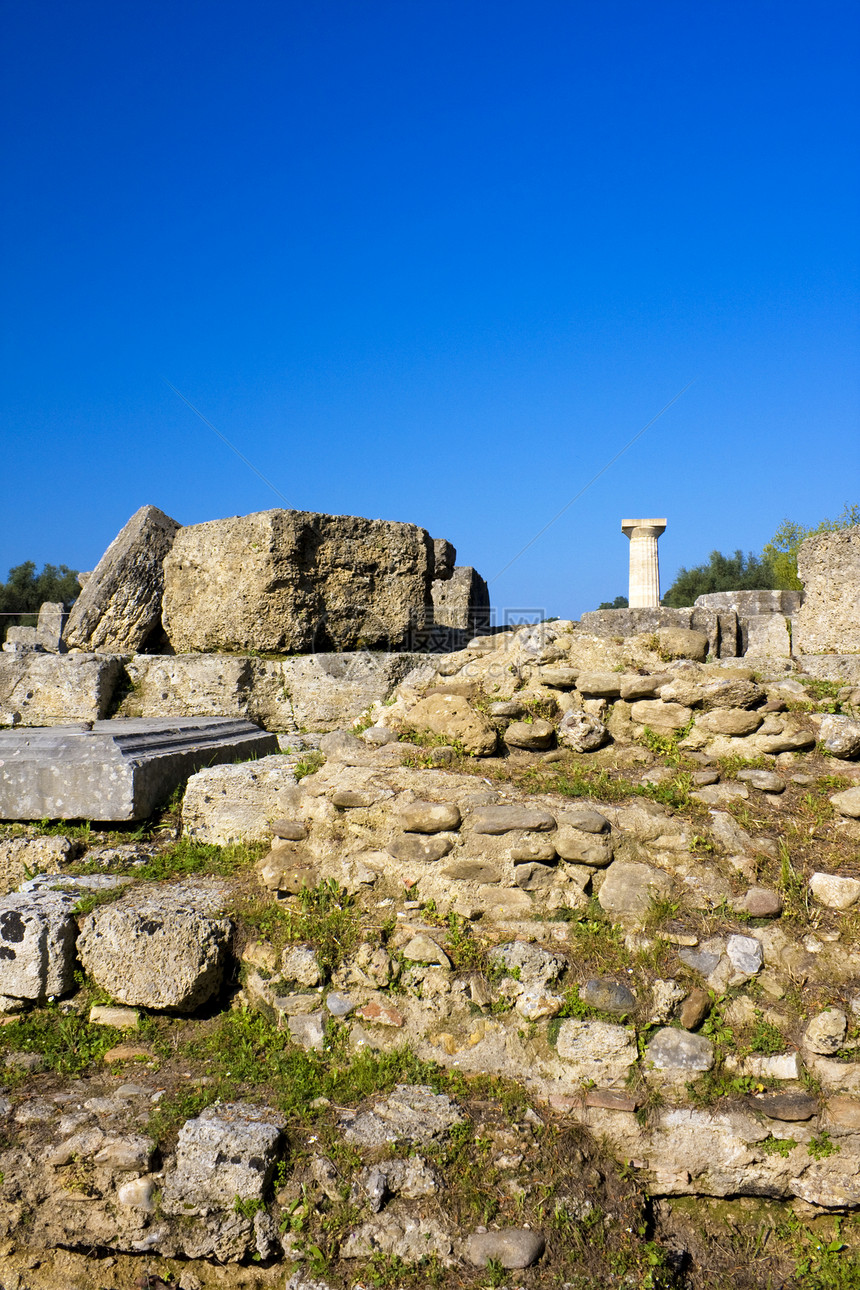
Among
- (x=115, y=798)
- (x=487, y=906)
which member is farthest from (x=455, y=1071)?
(x=115, y=798)

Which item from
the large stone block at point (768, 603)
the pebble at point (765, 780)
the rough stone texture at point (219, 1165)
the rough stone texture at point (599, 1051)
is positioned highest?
the large stone block at point (768, 603)

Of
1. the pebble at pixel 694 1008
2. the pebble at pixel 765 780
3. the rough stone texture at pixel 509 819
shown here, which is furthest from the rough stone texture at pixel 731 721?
the pebble at pixel 694 1008

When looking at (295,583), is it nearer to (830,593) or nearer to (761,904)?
(761,904)

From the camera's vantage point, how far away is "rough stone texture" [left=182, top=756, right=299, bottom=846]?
13.3 feet

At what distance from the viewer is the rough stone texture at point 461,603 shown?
6.16 metres

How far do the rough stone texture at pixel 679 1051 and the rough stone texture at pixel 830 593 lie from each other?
5520 millimetres

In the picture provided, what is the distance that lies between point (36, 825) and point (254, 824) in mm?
1156

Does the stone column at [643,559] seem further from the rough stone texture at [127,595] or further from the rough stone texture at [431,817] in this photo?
the rough stone texture at [431,817]

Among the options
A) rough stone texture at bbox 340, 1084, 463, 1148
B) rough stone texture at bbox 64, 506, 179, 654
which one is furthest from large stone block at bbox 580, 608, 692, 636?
rough stone texture at bbox 340, 1084, 463, 1148

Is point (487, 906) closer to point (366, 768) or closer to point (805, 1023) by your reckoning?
point (366, 768)

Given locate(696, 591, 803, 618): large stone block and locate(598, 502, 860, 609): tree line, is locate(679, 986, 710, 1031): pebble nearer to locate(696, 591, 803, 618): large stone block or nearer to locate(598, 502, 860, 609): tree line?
locate(696, 591, 803, 618): large stone block

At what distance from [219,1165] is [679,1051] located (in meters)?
1.61

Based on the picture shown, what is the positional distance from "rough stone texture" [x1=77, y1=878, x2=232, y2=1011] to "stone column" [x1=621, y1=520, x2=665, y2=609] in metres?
14.7

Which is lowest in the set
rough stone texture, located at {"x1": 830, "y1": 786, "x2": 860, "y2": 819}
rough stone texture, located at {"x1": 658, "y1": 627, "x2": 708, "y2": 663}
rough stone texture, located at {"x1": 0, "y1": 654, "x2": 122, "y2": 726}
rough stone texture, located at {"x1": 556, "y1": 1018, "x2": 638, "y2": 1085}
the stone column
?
rough stone texture, located at {"x1": 556, "y1": 1018, "x2": 638, "y2": 1085}
